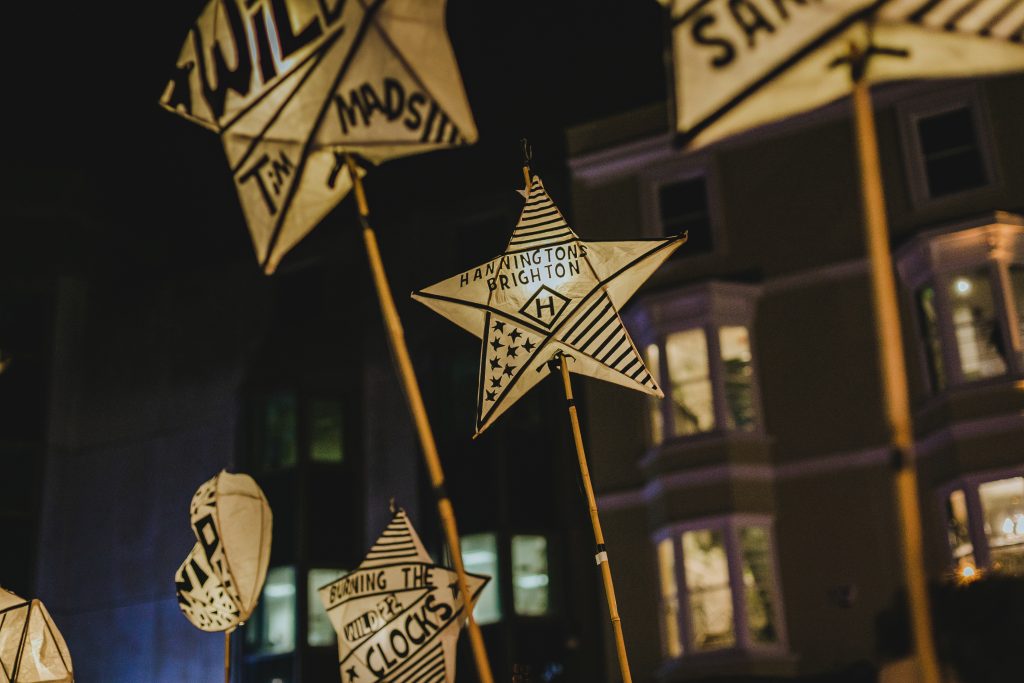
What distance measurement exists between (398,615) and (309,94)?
4.71 metres

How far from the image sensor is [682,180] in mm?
20109

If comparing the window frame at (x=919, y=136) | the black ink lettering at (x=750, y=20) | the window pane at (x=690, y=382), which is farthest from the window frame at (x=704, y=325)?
the black ink lettering at (x=750, y=20)

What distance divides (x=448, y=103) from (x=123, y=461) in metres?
21.9

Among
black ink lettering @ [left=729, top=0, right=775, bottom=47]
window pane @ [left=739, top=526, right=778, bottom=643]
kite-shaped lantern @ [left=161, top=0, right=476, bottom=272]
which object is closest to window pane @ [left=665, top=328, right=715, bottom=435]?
window pane @ [left=739, top=526, right=778, bottom=643]

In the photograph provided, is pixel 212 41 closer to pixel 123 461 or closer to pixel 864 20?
pixel 864 20

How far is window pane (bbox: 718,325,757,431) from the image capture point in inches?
714

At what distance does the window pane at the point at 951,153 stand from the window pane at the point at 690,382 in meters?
4.40

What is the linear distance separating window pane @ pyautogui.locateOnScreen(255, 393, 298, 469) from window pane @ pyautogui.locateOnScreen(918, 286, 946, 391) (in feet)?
39.2

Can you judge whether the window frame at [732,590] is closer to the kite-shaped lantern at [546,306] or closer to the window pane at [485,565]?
the window pane at [485,565]

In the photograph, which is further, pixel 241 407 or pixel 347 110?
pixel 241 407

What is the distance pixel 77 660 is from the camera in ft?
77.2

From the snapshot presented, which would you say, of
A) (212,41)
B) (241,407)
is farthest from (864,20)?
(241,407)

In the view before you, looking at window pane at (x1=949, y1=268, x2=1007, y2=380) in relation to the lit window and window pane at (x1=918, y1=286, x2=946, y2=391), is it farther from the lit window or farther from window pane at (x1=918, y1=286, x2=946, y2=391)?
the lit window

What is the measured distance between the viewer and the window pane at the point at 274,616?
21.1 metres
